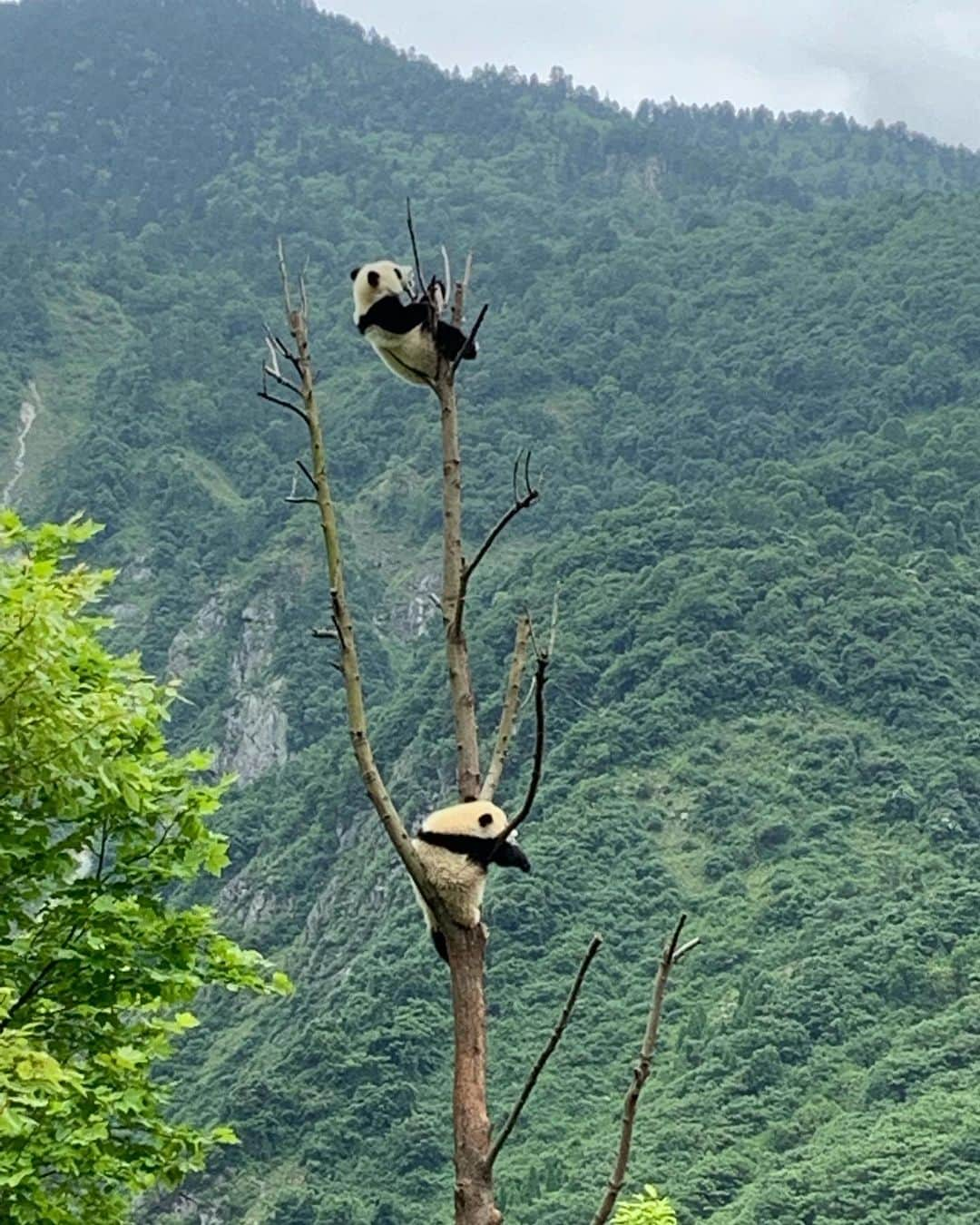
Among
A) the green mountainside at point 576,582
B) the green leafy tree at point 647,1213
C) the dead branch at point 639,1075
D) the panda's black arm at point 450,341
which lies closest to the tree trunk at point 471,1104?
the dead branch at point 639,1075

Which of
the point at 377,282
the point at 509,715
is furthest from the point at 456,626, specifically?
the point at 377,282

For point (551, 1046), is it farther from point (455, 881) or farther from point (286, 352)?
point (286, 352)

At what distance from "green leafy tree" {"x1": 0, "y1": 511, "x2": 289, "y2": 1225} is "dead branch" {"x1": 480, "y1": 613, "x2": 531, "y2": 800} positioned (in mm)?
2979

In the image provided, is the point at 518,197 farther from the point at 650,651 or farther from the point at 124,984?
the point at 124,984

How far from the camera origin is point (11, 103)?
149m

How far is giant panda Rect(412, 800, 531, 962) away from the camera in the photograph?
165 inches

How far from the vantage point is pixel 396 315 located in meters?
4.92

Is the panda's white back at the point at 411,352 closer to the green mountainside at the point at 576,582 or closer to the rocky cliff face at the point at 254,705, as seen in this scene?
the green mountainside at the point at 576,582

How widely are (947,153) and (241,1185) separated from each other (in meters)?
116

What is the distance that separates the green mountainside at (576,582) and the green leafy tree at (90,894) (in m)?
23.3

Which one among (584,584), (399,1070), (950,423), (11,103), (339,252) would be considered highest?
(11,103)

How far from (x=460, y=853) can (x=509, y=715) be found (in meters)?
0.31

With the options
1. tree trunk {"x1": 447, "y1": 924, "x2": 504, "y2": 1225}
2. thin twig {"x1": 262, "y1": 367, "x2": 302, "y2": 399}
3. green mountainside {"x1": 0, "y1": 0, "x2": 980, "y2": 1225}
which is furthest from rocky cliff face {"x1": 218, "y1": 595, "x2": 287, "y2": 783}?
tree trunk {"x1": 447, "y1": 924, "x2": 504, "y2": 1225}

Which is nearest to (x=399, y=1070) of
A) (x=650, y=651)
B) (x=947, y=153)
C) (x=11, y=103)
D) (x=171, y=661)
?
(x=650, y=651)
